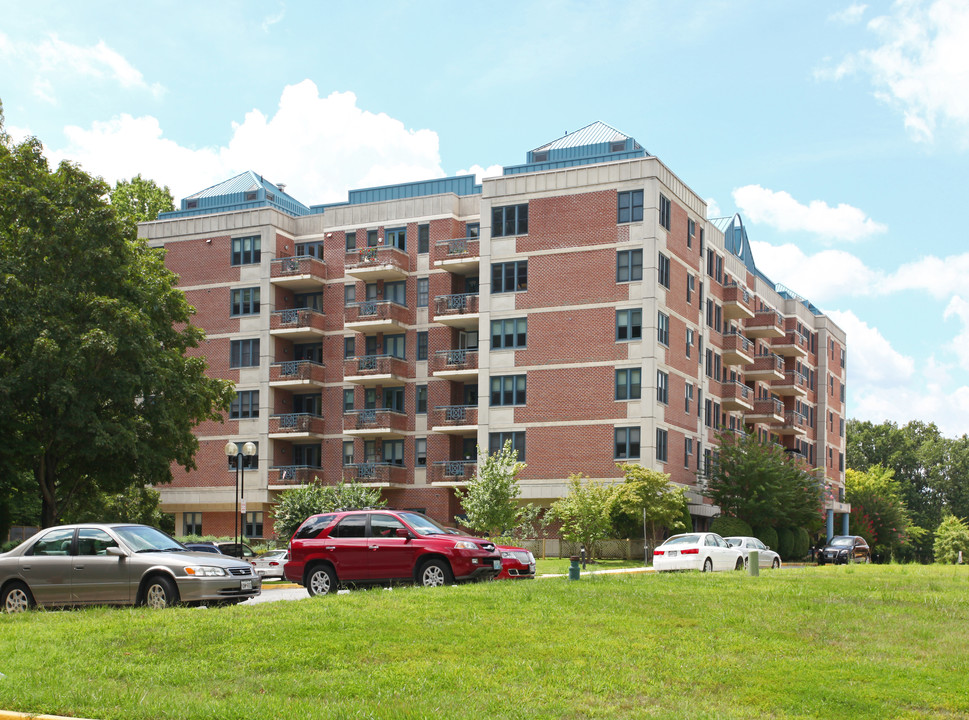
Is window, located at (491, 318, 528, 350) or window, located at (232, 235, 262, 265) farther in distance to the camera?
window, located at (232, 235, 262, 265)

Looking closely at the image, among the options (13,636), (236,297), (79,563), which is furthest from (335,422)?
(13,636)

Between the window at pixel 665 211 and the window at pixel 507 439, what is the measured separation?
12.5 m

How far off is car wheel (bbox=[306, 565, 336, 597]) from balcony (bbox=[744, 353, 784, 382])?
174 ft

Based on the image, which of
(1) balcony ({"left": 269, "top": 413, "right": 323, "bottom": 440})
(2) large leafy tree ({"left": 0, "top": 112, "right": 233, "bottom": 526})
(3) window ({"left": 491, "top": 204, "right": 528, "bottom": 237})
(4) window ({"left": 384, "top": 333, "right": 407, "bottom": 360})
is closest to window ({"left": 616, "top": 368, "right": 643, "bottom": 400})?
(3) window ({"left": 491, "top": 204, "right": 528, "bottom": 237})

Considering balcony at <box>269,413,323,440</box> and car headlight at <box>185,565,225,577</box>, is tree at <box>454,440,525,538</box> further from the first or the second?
car headlight at <box>185,565,225,577</box>

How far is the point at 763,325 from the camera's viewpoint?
73.9 meters

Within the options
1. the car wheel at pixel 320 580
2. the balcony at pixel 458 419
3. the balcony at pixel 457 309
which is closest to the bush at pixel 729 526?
the balcony at pixel 458 419

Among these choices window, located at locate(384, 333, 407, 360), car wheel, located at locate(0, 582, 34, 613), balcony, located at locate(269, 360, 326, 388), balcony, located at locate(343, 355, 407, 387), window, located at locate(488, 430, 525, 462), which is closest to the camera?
car wheel, located at locate(0, 582, 34, 613)

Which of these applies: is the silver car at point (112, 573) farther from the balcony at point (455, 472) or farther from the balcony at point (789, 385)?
the balcony at point (789, 385)

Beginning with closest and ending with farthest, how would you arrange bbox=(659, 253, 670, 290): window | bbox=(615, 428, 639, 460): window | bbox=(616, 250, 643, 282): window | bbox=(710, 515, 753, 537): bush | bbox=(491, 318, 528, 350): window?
bbox=(615, 428, 639, 460): window → bbox=(616, 250, 643, 282): window → bbox=(710, 515, 753, 537): bush → bbox=(659, 253, 670, 290): window → bbox=(491, 318, 528, 350): window

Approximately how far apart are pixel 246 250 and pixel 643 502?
28285 millimetres

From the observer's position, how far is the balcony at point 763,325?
73.9 m

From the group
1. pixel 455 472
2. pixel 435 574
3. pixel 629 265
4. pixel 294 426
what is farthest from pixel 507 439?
pixel 435 574

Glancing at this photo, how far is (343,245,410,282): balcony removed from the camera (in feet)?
196
